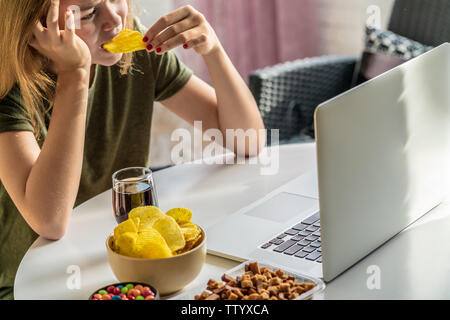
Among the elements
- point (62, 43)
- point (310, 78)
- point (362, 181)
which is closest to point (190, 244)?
point (362, 181)

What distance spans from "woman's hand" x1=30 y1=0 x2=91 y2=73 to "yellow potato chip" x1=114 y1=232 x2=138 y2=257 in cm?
47

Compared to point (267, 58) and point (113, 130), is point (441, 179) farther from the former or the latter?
point (267, 58)

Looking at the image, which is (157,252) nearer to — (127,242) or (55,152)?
(127,242)

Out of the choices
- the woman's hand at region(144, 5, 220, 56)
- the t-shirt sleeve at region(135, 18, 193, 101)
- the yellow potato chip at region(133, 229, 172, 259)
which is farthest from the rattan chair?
the yellow potato chip at region(133, 229, 172, 259)

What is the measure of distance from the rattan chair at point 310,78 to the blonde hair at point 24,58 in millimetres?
985

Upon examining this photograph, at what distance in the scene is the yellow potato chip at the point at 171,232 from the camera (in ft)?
3.13

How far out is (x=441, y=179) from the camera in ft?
3.92

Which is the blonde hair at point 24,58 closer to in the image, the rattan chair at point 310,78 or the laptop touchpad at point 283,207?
the laptop touchpad at point 283,207

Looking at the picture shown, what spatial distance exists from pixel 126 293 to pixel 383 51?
170cm

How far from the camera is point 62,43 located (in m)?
1.27

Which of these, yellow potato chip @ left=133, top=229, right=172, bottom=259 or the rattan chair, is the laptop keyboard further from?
the rattan chair

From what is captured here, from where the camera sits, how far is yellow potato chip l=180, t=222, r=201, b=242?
983 mm

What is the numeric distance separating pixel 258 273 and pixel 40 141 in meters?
0.71
